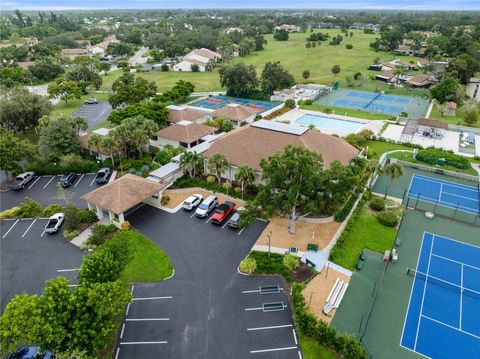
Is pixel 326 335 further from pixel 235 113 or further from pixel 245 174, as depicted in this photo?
pixel 235 113

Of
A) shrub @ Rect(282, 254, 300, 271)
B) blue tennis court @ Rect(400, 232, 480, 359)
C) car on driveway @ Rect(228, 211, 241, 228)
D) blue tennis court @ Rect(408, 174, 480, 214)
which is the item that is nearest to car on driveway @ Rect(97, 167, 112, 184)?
car on driveway @ Rect(228, 211, 241, 228)

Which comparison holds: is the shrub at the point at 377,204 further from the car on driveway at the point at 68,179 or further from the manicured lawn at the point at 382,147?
the car on driveway at the point at 68,179

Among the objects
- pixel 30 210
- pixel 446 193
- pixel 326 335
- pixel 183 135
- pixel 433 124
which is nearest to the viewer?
pixel 326 335

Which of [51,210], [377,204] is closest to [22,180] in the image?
[51,210]

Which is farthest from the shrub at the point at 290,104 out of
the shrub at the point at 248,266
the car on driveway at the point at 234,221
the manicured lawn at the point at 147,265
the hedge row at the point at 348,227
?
the shrub at the point at 248,266

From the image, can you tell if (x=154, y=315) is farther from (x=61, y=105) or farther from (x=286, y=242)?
(x=61, y=105)

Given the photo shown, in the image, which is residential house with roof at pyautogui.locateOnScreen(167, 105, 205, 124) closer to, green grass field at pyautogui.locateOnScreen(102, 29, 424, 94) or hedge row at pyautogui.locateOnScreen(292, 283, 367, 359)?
green grass field at pyautogui.locateOnScreen(102, 29, 424, 94)

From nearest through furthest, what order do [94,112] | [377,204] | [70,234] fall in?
[70,234] → [377,204] → [94,112]
